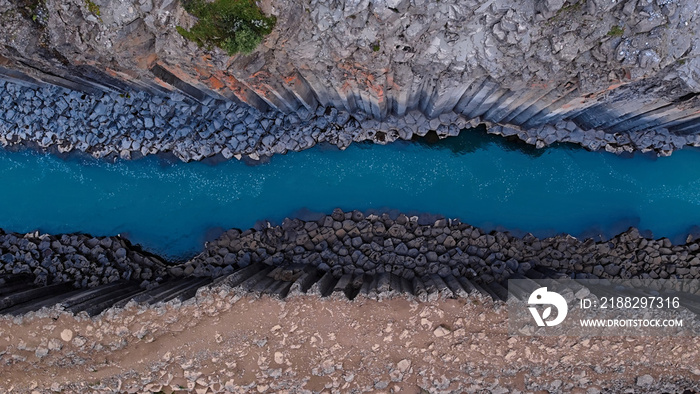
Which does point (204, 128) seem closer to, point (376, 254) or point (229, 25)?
point (229, 25)

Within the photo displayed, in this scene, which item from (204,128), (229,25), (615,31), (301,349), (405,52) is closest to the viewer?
(229,25)

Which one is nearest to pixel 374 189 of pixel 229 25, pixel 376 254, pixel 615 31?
pixel 376 254

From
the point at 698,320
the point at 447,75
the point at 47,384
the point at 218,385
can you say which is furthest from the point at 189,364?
the point at 698,320

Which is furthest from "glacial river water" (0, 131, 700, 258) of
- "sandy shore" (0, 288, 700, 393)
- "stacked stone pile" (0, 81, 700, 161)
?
"sandy shore" (0, 288, 700, 393)

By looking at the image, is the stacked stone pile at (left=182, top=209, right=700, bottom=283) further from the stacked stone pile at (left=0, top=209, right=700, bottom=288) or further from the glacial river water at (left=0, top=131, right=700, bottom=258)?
the glacial river water at (left=0, top=131, right=700, bottom=258)

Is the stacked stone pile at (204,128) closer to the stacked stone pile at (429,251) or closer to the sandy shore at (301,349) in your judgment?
the stacked stone pile at (429,251)

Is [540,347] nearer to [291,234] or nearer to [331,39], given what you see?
[291,234]

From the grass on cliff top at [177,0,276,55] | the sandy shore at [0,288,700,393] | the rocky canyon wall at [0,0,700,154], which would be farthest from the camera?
the sandy shore at [0,288,700,393]

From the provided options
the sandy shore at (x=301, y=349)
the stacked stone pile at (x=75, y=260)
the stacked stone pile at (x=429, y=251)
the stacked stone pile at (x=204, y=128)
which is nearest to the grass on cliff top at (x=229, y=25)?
the stacked stone pile at (x=204, y=128)
